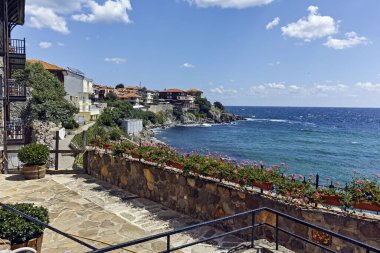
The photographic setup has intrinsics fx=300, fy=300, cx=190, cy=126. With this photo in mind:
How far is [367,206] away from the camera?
223 inches

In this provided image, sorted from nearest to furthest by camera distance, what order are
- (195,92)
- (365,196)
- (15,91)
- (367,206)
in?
1. (367,206)
2. (365,196)
3. (15,91)
4. (195,92)

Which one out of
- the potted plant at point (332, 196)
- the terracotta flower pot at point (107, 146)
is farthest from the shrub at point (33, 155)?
the potted plant at point (332, 196)

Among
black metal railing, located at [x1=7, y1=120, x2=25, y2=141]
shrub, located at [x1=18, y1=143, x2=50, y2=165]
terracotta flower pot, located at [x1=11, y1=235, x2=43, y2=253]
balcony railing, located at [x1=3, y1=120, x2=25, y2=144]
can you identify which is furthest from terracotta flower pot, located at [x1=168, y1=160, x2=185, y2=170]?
black metal railing, located at [x1=7, y1=120, x2=25, y2=141]

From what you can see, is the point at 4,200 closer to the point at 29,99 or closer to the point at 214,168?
the point at 214,168

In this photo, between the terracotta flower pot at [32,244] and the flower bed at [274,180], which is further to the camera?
the flower bed at [274,180]

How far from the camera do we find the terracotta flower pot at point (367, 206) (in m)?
5.61

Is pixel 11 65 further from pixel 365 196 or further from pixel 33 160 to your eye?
pixel 365 196

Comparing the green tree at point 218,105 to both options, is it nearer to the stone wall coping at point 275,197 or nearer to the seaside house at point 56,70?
the seaside house at point 56,70

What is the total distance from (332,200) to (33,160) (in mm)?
11410

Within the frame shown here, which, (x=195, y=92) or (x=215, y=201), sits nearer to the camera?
(x=215, y=201)

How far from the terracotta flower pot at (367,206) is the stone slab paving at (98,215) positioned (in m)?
2.11

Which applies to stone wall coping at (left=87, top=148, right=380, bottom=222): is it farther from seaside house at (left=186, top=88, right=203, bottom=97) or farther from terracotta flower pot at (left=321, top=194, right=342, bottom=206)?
seaside house at (left=186, top=88, right=203, bottom=97)

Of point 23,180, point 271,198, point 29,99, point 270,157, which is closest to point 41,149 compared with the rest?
point 23,180

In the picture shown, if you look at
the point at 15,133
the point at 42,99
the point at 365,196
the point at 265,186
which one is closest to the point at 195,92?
the point at 42,99
